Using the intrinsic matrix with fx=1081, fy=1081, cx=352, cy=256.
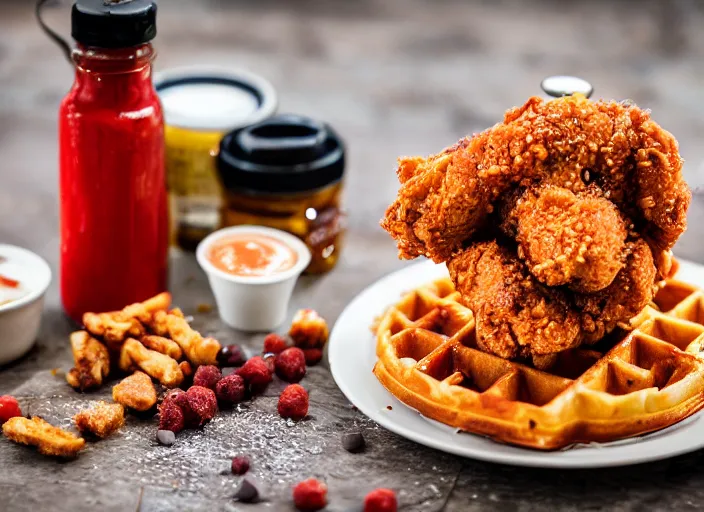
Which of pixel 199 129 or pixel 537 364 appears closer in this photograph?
pixel 537 364

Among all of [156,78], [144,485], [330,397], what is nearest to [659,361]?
[330,397]

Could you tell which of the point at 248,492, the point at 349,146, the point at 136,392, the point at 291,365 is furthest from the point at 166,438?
the point at 349,146

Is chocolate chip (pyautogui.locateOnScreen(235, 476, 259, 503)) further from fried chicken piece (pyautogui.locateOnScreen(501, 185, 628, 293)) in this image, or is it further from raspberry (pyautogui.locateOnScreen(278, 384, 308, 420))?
fried chicken piece (pyautogui.locateOnScreen(501, 185, 628, 293))

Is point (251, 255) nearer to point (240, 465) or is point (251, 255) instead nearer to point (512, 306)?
point (240, 465)

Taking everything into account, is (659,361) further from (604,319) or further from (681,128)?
(681,128)

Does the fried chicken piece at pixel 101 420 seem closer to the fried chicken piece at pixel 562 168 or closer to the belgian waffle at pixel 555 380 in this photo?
the belgian waffle at pixel 555 380

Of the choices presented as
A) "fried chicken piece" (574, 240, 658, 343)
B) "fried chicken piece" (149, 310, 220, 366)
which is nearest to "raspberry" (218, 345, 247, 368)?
"fried chicken piece" (149, 310, 220, 366)

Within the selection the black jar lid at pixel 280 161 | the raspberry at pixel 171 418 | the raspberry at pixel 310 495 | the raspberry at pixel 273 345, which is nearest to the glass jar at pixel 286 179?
the black jar lid at pixel 280 161
